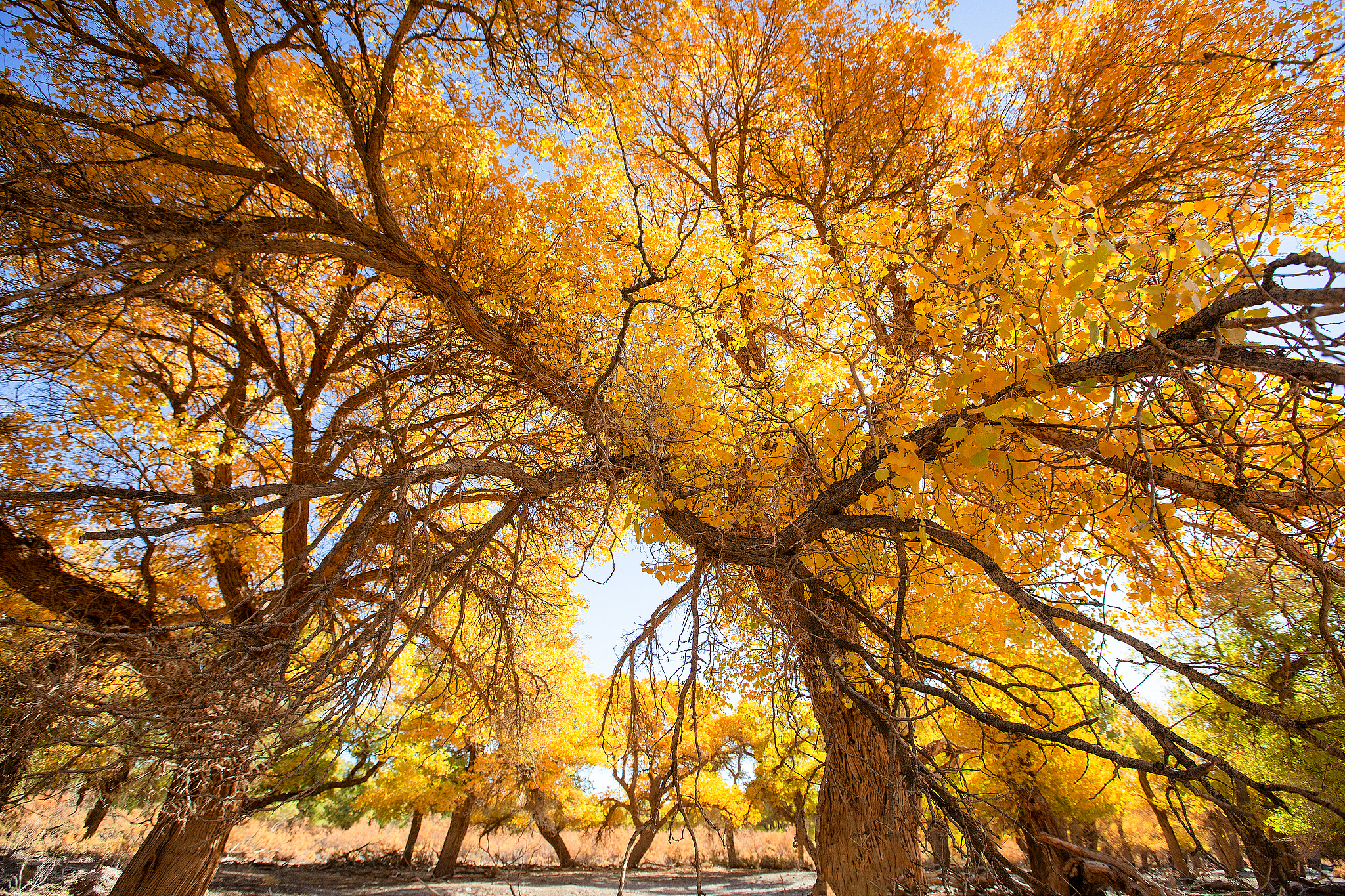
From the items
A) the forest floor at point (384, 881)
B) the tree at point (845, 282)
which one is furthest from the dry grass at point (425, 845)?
the tree at point (845, 282)

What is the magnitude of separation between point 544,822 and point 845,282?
16419 millimetres

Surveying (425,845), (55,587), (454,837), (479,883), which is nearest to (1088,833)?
(479,883)

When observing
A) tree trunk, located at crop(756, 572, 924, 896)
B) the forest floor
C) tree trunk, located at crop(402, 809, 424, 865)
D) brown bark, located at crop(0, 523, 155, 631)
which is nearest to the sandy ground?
the forest floor

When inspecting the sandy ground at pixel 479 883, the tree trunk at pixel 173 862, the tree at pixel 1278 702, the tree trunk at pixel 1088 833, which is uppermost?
the tree at pixel 1278 702

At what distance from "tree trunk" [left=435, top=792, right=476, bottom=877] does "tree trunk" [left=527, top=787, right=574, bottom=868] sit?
1.54 m

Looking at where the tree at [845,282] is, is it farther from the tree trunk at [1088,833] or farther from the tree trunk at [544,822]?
the tree trunk at [1088,833]

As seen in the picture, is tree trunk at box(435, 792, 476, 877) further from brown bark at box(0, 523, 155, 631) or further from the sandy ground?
brown bark at box(0, 523, 155, 631)

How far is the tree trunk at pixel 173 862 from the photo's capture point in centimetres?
526

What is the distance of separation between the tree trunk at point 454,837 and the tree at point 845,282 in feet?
33.1

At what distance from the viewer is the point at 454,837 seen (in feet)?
45.1

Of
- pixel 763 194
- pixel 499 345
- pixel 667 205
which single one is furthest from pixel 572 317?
pixel 763 194

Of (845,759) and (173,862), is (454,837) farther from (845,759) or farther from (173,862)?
(845,759)

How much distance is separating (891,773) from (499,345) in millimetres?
3865

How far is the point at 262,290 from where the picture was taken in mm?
5398
